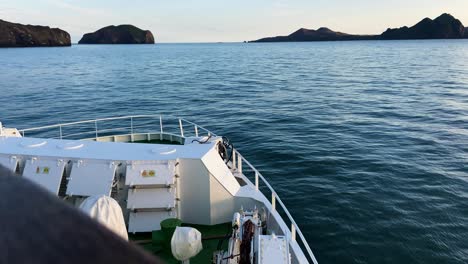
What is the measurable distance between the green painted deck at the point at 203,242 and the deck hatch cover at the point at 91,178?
1.51 meters

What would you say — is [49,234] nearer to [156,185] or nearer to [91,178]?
[156,185]

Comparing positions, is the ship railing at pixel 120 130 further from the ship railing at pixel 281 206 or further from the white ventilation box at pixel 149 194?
the white ventilation box at pixel 149 194

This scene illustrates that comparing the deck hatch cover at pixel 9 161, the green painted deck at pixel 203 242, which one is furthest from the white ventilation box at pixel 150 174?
the deck hatch cover at pixel 9 161

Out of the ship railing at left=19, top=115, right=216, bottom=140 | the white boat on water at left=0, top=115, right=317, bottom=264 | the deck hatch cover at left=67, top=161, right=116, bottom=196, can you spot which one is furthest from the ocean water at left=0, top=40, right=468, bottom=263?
the deck hatch cover at left=67, top=161, right=116, bottom=196

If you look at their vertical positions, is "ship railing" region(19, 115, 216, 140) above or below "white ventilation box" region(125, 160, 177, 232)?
below

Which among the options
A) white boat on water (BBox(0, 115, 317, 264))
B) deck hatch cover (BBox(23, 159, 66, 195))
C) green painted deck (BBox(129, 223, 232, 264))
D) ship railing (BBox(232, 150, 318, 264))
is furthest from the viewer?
deck hatch cover (BBox(23, 159, 66, 195))

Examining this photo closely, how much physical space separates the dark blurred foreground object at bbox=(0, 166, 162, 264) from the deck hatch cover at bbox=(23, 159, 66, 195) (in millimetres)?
10206

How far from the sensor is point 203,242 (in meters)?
10.1

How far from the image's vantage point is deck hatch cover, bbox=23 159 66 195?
33.5 feet

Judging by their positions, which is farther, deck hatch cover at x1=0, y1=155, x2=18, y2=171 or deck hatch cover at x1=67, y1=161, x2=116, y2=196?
deck hatch cover at x1=0, y1=155, x2=18, y2=171

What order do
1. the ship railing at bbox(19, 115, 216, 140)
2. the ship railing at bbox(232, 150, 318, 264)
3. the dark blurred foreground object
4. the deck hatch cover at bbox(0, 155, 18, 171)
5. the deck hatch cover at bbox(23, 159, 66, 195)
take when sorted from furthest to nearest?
the ship railing at bbox(19, 115, 216, 140) < the deck hatch cover at bbox(0, 155, 18, 171) < the deck hatch cover at bbox(23, 159, 66, 195) < the ship railing at bbox(232, 150, 318, 264) < the dark blurred foreground object

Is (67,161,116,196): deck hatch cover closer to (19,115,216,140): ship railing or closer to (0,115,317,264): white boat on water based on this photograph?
(0,115,317,264): white boat on water

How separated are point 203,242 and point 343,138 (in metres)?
18.6

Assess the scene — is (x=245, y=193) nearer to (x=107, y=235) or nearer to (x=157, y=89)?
(x=107, y=235)
